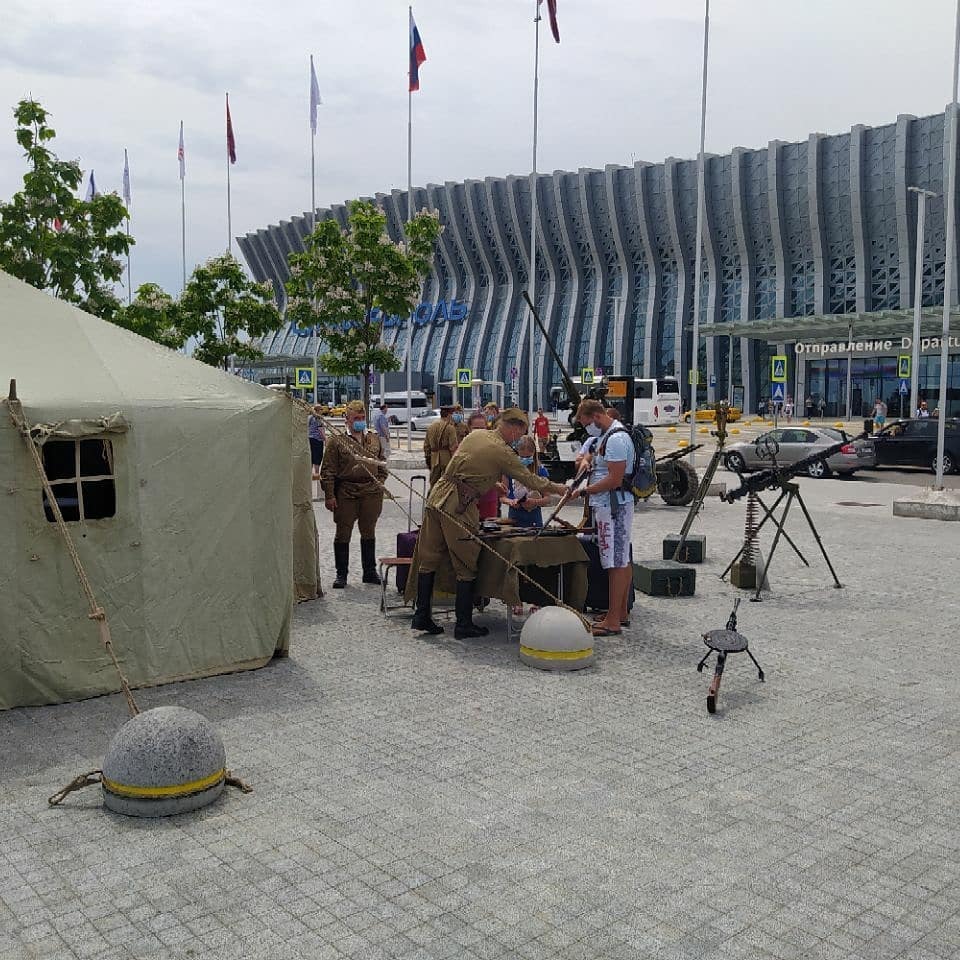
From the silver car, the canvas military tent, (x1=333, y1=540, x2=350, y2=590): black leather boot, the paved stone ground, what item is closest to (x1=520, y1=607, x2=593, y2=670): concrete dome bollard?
the paved stone ground

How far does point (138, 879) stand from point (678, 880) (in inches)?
92.0

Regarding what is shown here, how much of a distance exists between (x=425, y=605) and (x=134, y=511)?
9.15 ft

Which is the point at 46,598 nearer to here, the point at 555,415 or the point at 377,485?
the point at 377,485

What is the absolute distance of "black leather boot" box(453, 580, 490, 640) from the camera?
29.3 ft

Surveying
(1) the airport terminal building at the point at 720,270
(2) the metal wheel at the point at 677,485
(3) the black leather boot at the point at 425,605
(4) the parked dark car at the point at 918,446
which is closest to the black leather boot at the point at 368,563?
(3) the black leather boot at the point at 425,605

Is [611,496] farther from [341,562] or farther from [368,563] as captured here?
[341,562]

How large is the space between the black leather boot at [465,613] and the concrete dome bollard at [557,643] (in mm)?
898

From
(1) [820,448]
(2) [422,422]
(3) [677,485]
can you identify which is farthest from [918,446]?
(2) [422,422]

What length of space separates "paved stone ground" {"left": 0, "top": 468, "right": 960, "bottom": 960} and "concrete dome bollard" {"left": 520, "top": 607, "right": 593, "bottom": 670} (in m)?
0.15

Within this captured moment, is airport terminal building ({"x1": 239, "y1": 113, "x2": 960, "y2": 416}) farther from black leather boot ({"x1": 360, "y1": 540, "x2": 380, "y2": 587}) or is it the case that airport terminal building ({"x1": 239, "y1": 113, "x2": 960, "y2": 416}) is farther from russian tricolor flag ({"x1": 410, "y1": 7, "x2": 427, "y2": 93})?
black leather boot ({"x1": 360, "y1": 540, "x2": 380, "y2": 587})

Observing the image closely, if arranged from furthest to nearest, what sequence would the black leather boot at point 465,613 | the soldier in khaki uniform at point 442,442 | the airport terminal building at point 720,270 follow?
the airport terminal building at point 720,270 → the soldier in khaki uniform at point 442,442 → the black leather boot at point 465,613

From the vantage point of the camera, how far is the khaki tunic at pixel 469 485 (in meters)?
8.69

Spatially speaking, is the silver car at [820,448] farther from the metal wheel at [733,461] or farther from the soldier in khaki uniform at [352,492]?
the soldier in khaki uniform at [352,492]

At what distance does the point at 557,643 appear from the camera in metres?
7.98
